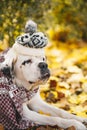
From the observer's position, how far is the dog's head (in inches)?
175

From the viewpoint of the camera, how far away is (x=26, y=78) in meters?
4.49

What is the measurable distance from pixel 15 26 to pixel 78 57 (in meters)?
2.45

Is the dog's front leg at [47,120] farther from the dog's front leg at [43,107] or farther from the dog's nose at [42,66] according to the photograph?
the dog's nose at [42,66]

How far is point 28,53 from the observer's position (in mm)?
4480

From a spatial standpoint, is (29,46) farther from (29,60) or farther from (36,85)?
(36,85)

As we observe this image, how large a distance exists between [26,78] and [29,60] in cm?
16

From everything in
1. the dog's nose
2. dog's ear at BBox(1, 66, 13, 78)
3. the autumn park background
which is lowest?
the autumn park background

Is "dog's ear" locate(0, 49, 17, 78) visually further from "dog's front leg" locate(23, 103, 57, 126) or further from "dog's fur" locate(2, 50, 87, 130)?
"dog's front leg" locate(23, 103, 57, 126)

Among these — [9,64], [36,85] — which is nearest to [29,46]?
[9,64]

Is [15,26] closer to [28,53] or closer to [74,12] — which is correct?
[28,53]

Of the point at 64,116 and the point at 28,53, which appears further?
the point at 64,116

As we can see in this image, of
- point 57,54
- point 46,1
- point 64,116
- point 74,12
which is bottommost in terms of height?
point 57,54

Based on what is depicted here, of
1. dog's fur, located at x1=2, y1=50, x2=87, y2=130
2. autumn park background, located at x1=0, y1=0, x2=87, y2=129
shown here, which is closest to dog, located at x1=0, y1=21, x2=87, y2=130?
dog's fur, located at x1=2, y1=50, x2=87, y2=130

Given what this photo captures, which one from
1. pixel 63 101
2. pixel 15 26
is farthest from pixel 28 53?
pixel 15 26
